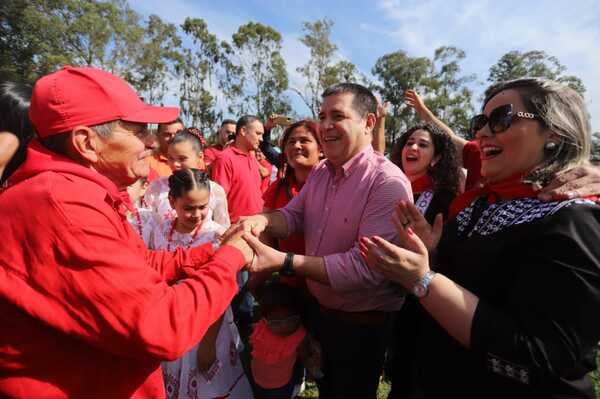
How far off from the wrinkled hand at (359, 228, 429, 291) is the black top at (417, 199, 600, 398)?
0.24 m

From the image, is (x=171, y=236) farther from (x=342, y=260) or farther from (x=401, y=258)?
(x=401, y=258)

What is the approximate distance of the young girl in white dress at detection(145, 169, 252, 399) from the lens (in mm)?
2578

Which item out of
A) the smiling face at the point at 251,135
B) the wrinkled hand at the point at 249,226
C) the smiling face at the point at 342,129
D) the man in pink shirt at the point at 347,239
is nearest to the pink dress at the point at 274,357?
the man in pink shirt at the point at 347,239

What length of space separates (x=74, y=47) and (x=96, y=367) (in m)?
32.9

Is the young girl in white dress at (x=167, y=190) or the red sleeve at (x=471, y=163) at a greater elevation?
the red sleeve at (x=471, y=163)

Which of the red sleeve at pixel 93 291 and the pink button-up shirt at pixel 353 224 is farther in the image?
the pink button-up shirt at pixel 353 224

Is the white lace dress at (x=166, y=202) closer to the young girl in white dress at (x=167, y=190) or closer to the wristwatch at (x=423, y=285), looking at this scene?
the young girl in white dress at (x=167, y=190)

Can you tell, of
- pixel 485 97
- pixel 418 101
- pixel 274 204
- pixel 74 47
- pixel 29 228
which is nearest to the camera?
pixel 29 228

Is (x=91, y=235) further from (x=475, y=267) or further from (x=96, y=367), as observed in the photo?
(x=475, y=267)

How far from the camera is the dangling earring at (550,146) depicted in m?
1.41

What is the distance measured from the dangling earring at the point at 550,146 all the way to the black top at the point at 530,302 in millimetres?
233

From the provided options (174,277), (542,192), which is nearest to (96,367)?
(174,277)

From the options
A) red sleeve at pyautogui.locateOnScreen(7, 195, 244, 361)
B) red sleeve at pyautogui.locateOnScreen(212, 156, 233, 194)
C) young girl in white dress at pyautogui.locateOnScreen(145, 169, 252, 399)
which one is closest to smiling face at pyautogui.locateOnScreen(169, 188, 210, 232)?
young girl in white dress at pyautogui.locateOnScreen(145, 169, 252, 399)

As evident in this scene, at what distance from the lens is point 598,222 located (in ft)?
4.09
